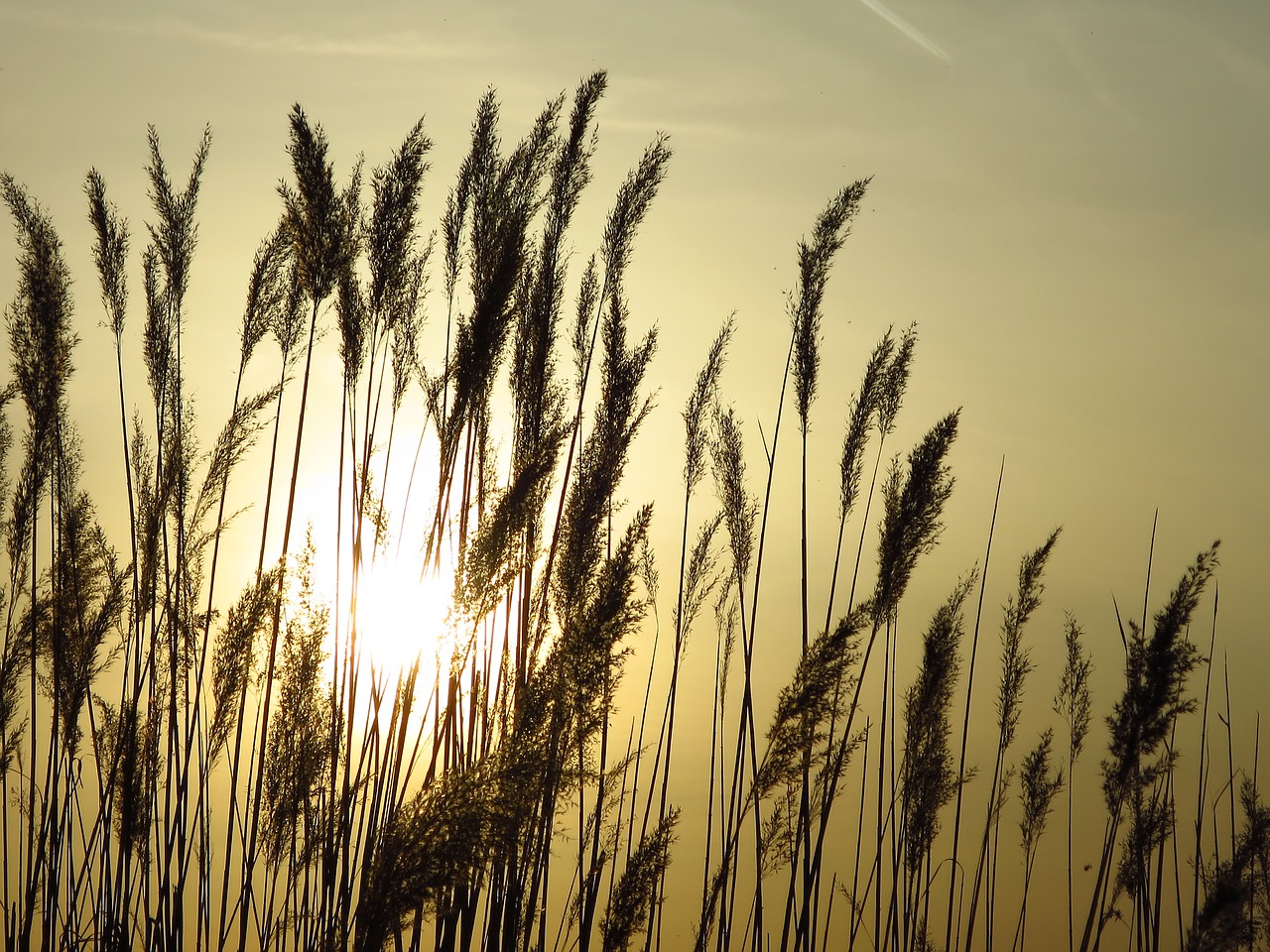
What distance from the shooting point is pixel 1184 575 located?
3.12 metres

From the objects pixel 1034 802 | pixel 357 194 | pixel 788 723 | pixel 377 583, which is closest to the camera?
pixel 788 723

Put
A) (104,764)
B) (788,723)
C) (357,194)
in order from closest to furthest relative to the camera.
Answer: (788,723)
(357,194)
(104,764)

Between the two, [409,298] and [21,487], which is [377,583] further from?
[21,487]

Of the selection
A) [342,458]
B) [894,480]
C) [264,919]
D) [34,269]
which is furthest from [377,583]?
[894,480]

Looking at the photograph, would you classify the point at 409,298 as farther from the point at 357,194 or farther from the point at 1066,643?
the point at 1066,643

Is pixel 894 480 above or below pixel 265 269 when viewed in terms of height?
below

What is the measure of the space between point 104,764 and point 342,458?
1399mm

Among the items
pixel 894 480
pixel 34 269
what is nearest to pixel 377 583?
pixel 34 269

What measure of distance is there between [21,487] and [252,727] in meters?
Answer: 1.17

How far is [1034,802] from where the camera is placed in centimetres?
439

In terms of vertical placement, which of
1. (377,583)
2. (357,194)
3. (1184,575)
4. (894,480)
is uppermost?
(357,194)

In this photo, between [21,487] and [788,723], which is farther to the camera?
[21,487]

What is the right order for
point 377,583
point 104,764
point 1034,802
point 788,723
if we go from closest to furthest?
point 788,723 → point 377,583 → point 104,764 → point 1034,802

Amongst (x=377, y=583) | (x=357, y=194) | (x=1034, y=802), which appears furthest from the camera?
(x=1034, y=802)
